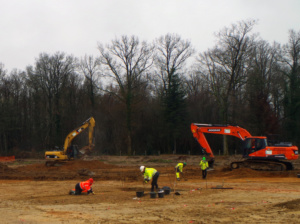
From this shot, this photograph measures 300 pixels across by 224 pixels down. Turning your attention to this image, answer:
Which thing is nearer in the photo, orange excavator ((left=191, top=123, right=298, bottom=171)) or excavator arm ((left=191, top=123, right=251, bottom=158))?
orange excavator ((left=191, top=123, right=298, bottom=171))

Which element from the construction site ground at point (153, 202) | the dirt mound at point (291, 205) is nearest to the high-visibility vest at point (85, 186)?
the construction site ground at point (153, 202)

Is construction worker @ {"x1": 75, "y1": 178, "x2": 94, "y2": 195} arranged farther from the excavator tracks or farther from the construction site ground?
the excavator tracks

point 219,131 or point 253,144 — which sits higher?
point 219,131

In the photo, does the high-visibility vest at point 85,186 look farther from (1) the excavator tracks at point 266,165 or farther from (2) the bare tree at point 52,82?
(2) the bare tree at point 52,82

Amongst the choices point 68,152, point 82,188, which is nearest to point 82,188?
point 82,188

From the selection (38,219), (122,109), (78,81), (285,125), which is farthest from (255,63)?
(38,219)

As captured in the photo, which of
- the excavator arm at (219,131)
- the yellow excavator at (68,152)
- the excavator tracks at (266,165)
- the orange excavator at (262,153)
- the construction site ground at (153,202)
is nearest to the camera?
the construction site ground at (153,202)

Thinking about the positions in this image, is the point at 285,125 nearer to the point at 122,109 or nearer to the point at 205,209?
the point at 122,109

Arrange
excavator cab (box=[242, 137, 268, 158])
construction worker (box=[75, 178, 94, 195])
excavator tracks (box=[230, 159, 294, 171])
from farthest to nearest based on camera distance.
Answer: excavator tracks (box=[230, 159, 294, 171]), excavator cab (box=[242, 137, 268, 158]), construction worker (box=[75, 178, 94, 195])

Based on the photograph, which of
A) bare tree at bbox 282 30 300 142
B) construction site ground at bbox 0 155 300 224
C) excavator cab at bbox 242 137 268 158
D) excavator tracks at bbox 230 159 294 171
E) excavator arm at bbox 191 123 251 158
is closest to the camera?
construction site ground at bbox 0 155 300 224

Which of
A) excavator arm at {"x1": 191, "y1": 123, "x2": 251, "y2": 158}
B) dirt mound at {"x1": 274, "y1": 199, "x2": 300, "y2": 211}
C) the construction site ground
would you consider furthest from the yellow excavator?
dirt mound at {"x1": 274, "y1": 199, "x2": 300, "y2": 211}

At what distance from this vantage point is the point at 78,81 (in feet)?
198

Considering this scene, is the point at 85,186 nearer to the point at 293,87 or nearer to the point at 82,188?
the point at 82,188

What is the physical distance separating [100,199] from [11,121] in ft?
155
